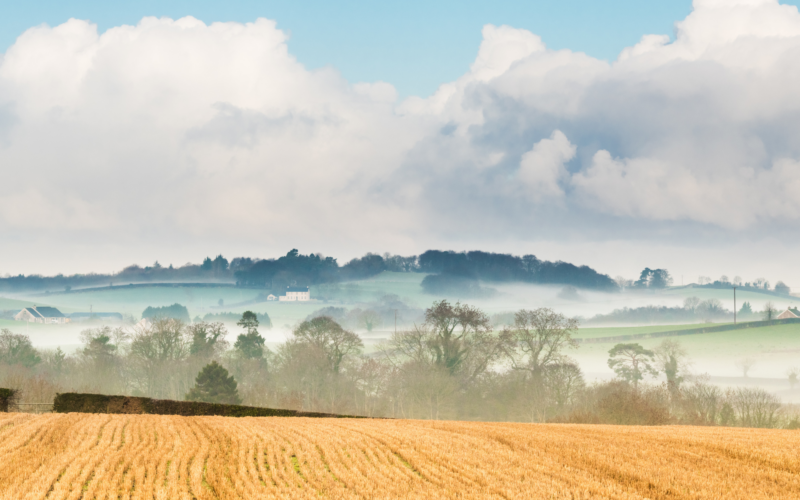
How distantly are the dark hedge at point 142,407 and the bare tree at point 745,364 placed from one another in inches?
1772

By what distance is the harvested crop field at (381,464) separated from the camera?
46.9ft

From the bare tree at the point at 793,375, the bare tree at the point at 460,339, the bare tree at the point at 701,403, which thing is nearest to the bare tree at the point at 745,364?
the bare tree at the point at 793,375

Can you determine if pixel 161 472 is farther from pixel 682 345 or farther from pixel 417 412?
pixel 682 345

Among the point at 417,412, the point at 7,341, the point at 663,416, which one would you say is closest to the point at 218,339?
the point at 7,341

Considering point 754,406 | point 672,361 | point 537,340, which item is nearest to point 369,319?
point 537,340

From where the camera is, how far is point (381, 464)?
A: 56.5 ft

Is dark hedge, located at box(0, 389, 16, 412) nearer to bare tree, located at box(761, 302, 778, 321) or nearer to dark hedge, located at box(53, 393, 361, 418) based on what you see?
dark hedge, located at box(53, 393, 361, 418)

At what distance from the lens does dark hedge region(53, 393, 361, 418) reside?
123ft

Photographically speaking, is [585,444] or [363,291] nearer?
[585,444]

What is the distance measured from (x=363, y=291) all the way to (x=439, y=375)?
54820 millimetres

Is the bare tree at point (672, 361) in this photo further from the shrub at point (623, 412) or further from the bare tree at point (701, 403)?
the shrub at point (623, 412)

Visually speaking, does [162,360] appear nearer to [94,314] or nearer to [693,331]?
[94,314]

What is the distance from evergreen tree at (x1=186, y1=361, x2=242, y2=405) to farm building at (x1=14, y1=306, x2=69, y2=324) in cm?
6651

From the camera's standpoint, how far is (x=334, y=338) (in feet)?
205
